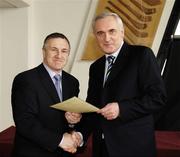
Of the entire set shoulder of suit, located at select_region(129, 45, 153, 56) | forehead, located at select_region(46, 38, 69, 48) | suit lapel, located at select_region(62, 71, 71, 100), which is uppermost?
shoulder of suit, located at select_region(129, 45, 153, 56)

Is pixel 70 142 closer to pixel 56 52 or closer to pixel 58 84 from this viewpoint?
pixel 58 84

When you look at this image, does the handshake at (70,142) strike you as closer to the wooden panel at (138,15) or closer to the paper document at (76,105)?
the paper document at (76,105)

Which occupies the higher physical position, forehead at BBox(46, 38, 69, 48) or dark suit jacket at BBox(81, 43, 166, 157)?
forehead at BBox(46, 38, 69, 48)

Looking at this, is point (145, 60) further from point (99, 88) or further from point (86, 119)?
point (86, 119)

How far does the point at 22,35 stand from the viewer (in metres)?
3.74

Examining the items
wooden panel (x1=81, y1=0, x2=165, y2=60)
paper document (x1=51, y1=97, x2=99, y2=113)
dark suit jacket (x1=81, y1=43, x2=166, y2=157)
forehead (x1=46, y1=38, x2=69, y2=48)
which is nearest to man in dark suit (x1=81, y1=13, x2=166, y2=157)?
dark suit jacket (x1=81, y1=43, x2=166, y2=157)

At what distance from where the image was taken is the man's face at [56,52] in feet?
5.68

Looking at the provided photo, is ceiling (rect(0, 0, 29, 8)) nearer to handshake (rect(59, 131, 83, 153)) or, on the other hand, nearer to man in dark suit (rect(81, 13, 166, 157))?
man in dark suit (rect(81, 13, 166, 157))

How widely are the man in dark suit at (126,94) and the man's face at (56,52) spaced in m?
0.22

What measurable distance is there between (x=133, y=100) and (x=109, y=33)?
37 centimetres

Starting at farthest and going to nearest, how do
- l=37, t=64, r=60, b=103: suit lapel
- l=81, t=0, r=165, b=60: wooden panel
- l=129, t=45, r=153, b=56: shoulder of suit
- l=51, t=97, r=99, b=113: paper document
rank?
l=81, t=0, r=165, b=60: wooden panel → l=37, t=64, r=60, b=103: suit lapel → l=129, t=45, r=153, b=56: shoulder of suit → l=51, t=97, r=99, b=113: paper document

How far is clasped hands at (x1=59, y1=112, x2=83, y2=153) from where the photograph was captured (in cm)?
164

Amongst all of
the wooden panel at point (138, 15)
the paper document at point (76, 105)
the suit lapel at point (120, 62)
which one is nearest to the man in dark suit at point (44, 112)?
the paper document at point (76, 105)

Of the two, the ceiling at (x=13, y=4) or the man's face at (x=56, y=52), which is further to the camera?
the ceiling at (x=13, y=4)
